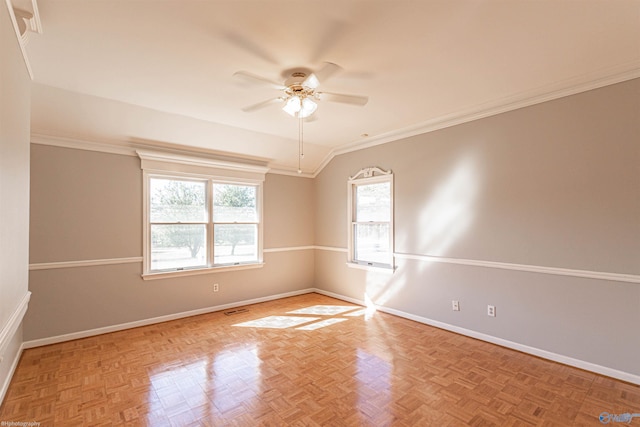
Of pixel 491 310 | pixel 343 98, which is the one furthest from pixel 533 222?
pixel 343 98

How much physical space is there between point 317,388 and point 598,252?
281cm

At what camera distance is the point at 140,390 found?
97.0 inches

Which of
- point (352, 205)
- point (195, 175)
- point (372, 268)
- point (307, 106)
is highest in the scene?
point (307, 106)

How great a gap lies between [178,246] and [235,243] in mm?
890

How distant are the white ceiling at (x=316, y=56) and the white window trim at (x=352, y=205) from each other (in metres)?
1.01

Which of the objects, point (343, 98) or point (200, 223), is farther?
point (200, 223)

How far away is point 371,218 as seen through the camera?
4797 mm

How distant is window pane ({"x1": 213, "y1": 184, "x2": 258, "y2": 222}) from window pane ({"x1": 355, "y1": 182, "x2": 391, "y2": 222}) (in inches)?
71.6

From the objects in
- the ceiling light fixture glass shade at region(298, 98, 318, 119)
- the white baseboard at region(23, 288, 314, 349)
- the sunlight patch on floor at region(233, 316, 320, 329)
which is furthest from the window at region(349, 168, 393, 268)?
the ceiling light fixture glass shade at region(298, 98, 318, 119)

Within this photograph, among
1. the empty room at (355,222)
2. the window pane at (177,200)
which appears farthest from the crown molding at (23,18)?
the window pane at (177,200)

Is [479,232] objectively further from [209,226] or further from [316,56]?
[209,226]

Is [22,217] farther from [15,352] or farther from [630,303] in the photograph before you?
[630,303]

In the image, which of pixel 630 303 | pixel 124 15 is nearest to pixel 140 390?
pixel 124 15
